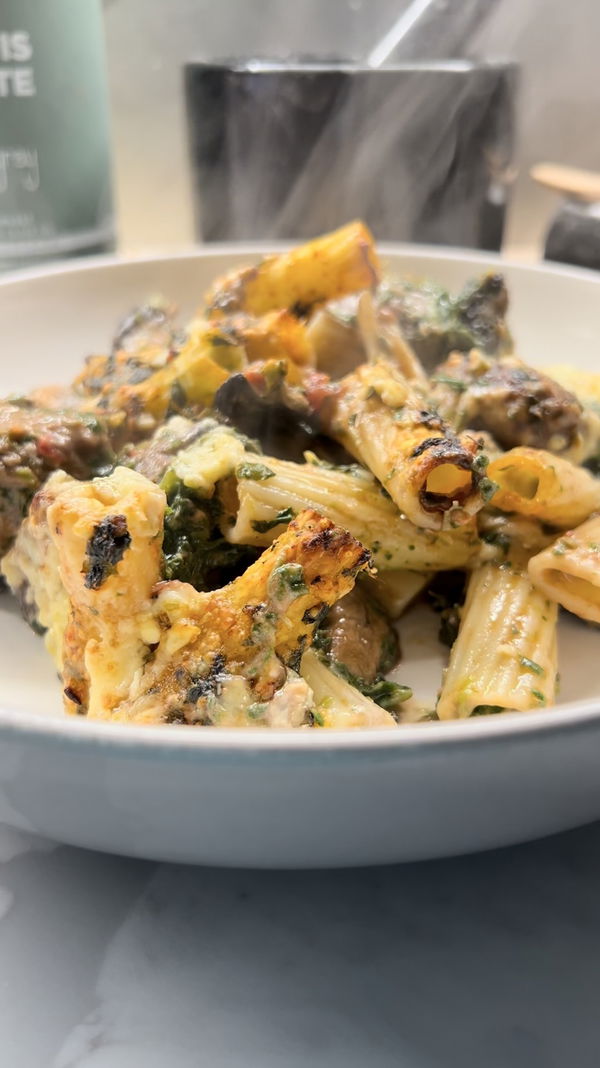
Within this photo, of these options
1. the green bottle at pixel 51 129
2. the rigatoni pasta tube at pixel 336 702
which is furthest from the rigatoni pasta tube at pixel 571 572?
the green bottle at pixel 51 129

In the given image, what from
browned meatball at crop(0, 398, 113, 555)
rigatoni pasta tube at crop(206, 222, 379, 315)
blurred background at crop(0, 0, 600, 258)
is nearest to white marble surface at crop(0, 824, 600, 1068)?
browned meatball at crop(0, 398, 113, 555)

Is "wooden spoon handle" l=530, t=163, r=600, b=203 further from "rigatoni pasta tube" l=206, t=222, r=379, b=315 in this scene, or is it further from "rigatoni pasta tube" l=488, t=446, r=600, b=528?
"rigatoni pasta tube" l=488, t=446, r=600, b=528

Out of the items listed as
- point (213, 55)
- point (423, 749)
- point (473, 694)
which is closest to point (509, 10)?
point (213, 55)

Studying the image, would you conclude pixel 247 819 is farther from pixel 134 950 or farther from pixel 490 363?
pixel 490 363

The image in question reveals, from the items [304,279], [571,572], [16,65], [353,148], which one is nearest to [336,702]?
[571,572]

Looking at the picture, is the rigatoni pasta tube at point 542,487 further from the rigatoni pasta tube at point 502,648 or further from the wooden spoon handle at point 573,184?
the wooden spoon handle at point 573,184

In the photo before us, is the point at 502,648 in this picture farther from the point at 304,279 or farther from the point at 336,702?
the point at 304,279

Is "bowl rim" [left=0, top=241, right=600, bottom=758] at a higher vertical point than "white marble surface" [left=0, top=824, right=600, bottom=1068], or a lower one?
higher
